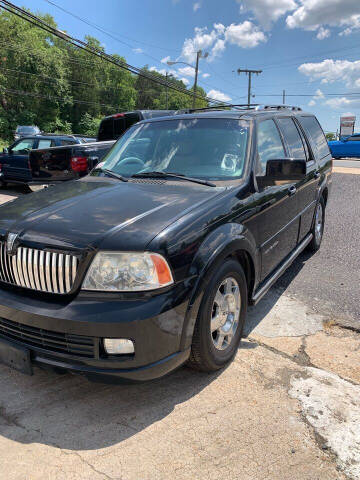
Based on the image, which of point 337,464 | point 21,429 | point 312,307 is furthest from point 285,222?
point 21,429

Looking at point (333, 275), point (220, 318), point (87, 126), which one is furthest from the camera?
point (87, 126)

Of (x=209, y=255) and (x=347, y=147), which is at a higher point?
(x=347, y=147)

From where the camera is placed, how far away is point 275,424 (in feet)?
7.43

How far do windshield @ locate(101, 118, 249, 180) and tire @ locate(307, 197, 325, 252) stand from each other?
2.27m

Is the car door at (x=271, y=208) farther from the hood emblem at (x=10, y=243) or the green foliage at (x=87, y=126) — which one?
the green foliage at (x=87, y=126)

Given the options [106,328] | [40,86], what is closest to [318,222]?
[106,328]

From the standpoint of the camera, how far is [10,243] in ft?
7.72

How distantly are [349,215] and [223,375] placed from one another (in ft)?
18.6

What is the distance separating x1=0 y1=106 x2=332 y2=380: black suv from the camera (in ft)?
6.93

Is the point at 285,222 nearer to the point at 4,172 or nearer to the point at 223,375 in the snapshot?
the point at 223,375

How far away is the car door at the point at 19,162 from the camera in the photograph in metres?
10.3

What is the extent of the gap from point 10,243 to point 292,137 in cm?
323

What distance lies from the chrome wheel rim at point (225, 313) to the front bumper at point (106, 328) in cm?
44

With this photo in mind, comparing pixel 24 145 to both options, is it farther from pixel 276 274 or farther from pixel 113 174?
pixel 276 274
